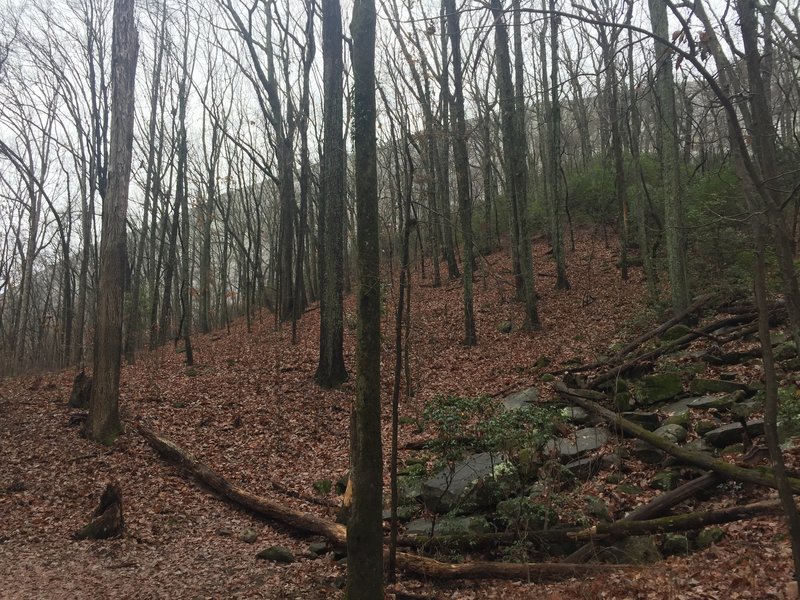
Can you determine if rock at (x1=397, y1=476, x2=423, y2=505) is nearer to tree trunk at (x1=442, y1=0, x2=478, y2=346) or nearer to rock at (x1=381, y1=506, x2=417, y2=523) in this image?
rock at (x1=381, y1=506, x2=417, y2=523)

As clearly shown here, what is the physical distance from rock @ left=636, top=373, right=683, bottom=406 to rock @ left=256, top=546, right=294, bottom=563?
5734mm

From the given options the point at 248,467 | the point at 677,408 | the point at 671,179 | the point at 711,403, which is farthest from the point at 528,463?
the point at 671,179

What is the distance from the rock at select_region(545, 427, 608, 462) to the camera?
7179 mm

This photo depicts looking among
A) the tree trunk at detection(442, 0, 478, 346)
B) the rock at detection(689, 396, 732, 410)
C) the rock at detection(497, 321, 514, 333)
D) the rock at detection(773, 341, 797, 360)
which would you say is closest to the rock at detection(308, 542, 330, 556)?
the rock at detection(689, 396, 732, 410)

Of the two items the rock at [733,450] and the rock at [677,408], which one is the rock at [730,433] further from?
the rock at [677,408]

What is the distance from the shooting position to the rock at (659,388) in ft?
26.9

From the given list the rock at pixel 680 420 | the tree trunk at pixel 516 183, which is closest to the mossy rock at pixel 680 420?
the rock at pixel 680 420

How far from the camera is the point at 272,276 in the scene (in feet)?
107

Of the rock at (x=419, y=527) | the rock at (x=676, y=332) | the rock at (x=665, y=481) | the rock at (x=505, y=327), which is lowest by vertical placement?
the rock at (x=419, y=527)

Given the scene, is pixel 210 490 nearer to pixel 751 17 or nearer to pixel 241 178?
pixel 751 17

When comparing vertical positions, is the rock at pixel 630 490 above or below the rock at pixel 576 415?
below

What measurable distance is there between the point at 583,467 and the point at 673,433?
48.8 inches

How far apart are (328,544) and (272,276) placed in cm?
2735

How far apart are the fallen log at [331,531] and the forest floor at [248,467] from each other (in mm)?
109
